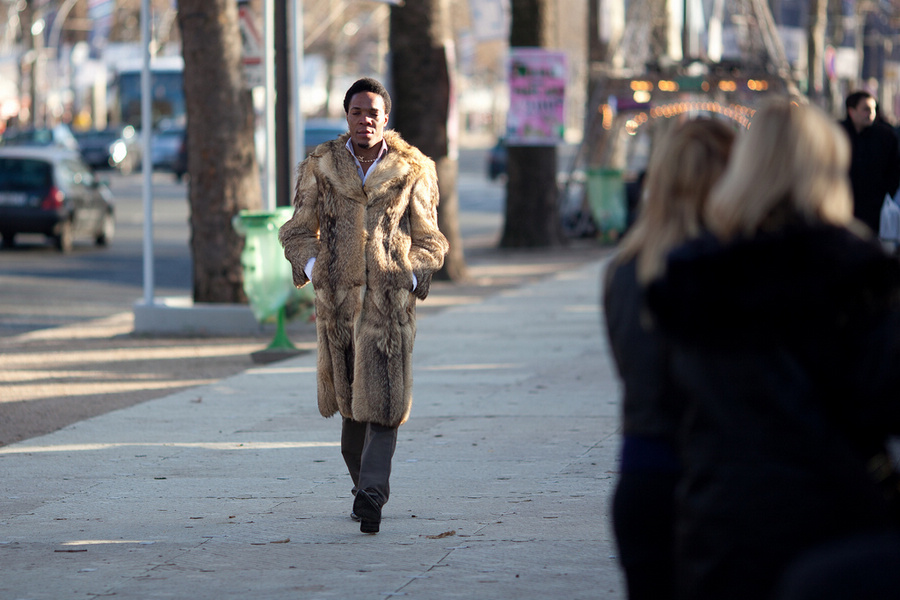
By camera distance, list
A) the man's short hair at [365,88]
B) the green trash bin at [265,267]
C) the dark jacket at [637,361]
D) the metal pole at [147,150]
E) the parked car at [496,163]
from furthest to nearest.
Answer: the parked car at [496,163]
the metal pole at [147,150]
the green trash bin at [265,267]
the man's short hair at [365,88]
the dark jacket at [637,361]

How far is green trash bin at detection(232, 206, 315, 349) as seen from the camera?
11070 mm

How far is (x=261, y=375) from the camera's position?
Result: 401 inches

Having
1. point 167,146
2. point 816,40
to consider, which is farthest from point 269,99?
point 167,146

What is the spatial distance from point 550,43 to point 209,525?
54.0ft

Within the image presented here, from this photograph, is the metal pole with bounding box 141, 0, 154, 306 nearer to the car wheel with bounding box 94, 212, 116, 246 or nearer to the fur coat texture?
the fur coat texture

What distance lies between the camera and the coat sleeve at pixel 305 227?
565 centimetres

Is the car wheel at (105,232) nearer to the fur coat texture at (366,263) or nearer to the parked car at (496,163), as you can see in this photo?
the fur coat texture at (366,263)

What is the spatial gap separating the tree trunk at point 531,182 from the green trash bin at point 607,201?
1.79m

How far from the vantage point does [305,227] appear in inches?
223

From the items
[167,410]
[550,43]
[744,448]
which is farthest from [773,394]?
[550,43]

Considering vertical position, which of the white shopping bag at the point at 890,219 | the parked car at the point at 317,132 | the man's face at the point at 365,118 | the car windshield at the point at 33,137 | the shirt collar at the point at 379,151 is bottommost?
the white shopping bag at the point at 890,219

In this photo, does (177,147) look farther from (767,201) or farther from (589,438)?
(767,201)

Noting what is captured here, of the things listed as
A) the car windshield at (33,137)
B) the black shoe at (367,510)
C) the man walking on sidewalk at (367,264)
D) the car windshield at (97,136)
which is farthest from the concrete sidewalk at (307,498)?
the car windshield at (97,136)

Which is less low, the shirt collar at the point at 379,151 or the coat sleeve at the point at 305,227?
the shirt collar at the point at 379,151
